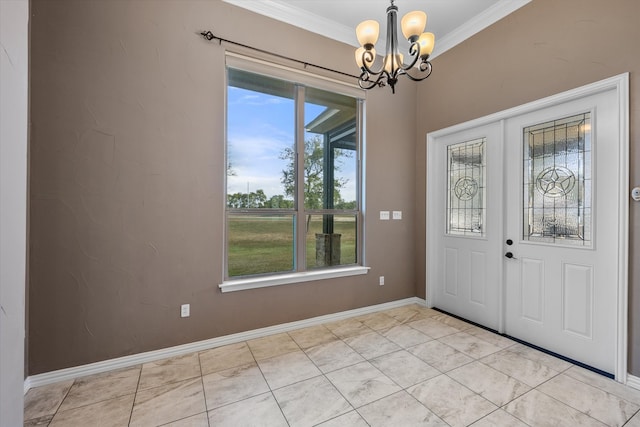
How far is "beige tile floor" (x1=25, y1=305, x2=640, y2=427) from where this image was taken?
175cm

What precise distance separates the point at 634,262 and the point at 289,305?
291 centimetres

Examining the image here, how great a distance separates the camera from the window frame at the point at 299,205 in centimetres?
279

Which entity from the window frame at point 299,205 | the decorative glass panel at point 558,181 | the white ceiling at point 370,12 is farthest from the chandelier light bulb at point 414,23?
the decorative glass panel at point 558,181

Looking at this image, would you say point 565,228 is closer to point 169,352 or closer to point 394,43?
point 394,43

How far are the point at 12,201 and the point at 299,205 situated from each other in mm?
2257

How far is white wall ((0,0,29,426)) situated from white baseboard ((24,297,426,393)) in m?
1.09

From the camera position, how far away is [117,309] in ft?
7.57

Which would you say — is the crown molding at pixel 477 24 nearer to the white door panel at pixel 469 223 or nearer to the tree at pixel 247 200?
the white door panel at pixel 469 223

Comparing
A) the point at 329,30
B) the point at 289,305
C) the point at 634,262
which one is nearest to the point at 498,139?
the point at 634,262

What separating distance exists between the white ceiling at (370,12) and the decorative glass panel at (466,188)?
4.22 feet

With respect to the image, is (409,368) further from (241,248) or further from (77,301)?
(77,301)

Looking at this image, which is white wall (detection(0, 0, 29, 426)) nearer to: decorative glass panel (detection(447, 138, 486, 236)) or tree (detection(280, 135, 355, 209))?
tree (detection(280, 135, 355, 209))

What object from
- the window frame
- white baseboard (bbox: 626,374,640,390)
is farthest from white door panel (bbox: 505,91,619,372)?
the window frame

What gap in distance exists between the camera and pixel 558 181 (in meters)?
2.53
